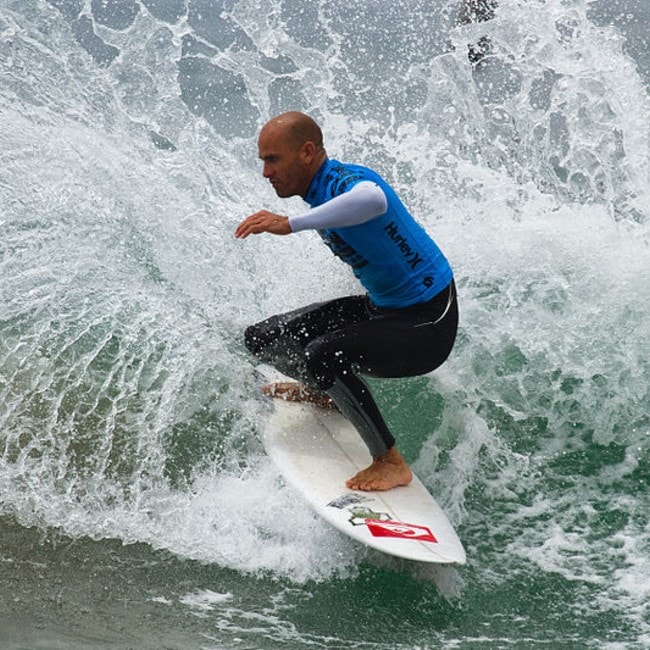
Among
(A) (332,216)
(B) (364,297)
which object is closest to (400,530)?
(B) (364,297)

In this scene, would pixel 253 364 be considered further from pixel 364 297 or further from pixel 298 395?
pixel 364 297

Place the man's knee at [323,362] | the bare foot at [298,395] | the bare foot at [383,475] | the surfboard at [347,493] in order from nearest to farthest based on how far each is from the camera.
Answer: the surfboard at [347,493] < the man's knee at [323,362] < the bare foot at [383,475] < the bare foot at [298,395]

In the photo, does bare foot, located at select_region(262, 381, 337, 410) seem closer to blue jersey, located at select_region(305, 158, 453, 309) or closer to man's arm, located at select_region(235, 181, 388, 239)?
blue jersey, located at select_region(305, 158, 453, 309)

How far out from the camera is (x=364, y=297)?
5.20 meters

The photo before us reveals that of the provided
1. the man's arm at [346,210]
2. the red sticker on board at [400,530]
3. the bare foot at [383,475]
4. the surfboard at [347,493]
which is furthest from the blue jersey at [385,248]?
the red sticker on board at [400,530]

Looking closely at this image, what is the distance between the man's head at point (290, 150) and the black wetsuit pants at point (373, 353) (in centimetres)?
73

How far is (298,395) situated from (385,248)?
4.31ft

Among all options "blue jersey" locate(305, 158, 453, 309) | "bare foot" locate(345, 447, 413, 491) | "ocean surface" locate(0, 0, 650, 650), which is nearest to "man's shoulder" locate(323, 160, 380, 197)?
"blue jersey" locate(305, 158, 453, 309)

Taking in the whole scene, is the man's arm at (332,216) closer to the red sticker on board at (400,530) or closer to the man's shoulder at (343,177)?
the man's shoulder at (343,177)

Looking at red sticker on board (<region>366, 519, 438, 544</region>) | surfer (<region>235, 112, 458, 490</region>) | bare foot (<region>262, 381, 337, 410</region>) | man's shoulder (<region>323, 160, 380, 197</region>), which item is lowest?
red sticker on board (<region>366, 519, 438, 544</region>)

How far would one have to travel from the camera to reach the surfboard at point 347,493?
14.6ft

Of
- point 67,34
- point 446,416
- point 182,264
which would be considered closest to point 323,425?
point 446,416

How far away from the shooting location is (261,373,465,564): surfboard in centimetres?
445

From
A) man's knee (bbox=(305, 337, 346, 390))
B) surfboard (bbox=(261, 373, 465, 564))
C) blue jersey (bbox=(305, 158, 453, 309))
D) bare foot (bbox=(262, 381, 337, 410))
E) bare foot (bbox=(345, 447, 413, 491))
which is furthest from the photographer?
bare foot (bbox=(262, 381, 337, 410))
